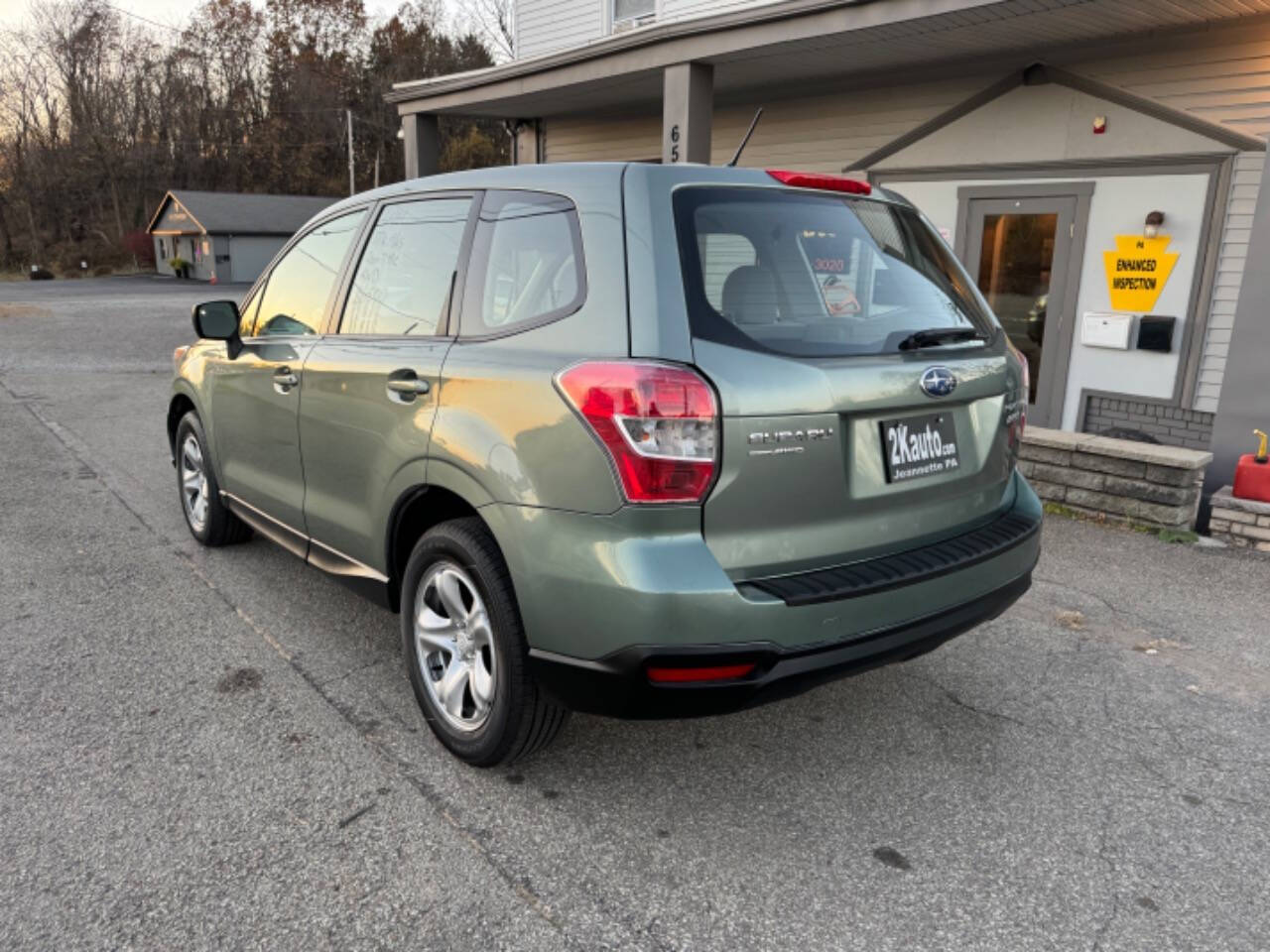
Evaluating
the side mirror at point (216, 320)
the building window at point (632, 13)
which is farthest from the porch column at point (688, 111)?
the side mirror at point (216, 320)

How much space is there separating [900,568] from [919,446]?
363mm

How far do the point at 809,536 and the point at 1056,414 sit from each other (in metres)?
6.47

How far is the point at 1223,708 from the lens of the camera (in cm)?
347

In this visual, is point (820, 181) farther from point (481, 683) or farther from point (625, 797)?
point (625, 797)

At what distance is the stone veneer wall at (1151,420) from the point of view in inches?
286

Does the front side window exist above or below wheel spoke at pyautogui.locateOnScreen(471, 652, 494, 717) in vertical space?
above

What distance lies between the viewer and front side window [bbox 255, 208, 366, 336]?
3.72 m

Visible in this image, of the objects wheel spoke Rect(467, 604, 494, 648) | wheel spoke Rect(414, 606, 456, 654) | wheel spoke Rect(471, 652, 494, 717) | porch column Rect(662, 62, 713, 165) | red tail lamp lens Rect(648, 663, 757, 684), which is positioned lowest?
wheel spoke Rect(471, 652, 494, 717)

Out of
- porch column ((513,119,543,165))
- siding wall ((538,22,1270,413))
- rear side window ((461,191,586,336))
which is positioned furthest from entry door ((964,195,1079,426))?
porch column ((513,119,543,165))

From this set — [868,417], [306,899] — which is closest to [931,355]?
[868,417]

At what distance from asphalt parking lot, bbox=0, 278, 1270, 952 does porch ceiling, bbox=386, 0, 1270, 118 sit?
4282 millimetres

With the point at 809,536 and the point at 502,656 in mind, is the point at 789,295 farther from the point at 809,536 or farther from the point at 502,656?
the point at 502,656

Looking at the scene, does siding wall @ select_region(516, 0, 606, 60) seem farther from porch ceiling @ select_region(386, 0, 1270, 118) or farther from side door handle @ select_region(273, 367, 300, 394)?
side door handle @ select_region(273, 367, 300, 394)

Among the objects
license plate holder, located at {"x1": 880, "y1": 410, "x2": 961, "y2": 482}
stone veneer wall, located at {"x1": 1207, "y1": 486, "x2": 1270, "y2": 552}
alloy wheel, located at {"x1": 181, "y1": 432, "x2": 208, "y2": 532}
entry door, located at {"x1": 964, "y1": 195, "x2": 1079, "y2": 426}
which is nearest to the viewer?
license plate holder, located at {"x1": 880, "y1": 410, "x2": 961, "y2": 482}
